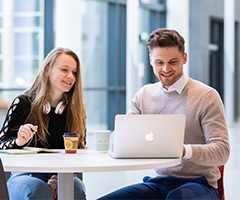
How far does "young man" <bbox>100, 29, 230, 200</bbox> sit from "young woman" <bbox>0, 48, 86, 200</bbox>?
50 centimetres

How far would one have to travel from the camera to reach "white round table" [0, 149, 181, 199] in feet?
4.38

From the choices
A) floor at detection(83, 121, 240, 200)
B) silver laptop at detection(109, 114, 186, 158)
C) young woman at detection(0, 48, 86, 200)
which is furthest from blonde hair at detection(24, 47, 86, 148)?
A: floor at detection(83, 121, 240, 200)

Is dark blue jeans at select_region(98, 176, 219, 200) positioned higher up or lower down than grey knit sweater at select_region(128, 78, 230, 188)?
lower down

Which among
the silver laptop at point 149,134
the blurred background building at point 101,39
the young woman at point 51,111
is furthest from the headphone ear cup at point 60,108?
the blurred background building at point 101,39

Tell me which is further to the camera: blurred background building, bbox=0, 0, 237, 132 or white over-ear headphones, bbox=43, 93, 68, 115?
blurred background building, bbox=0, 0, 237, 132

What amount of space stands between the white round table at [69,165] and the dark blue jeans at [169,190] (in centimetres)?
29

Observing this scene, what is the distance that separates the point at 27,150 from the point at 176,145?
0.86 m

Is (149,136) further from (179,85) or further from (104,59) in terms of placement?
(104,59)

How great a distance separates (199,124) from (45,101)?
1.03m

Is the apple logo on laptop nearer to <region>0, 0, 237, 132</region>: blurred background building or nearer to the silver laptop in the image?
the silver laptop

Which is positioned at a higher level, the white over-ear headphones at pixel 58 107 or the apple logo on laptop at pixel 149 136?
the white over-ear headphones at pixel 58 107

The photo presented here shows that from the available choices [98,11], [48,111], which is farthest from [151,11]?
[48,111]

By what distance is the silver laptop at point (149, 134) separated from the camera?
149 centimetres

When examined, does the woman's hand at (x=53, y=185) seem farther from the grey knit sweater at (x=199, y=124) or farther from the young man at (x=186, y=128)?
the grey knit sweater at (x=199, y=124)
